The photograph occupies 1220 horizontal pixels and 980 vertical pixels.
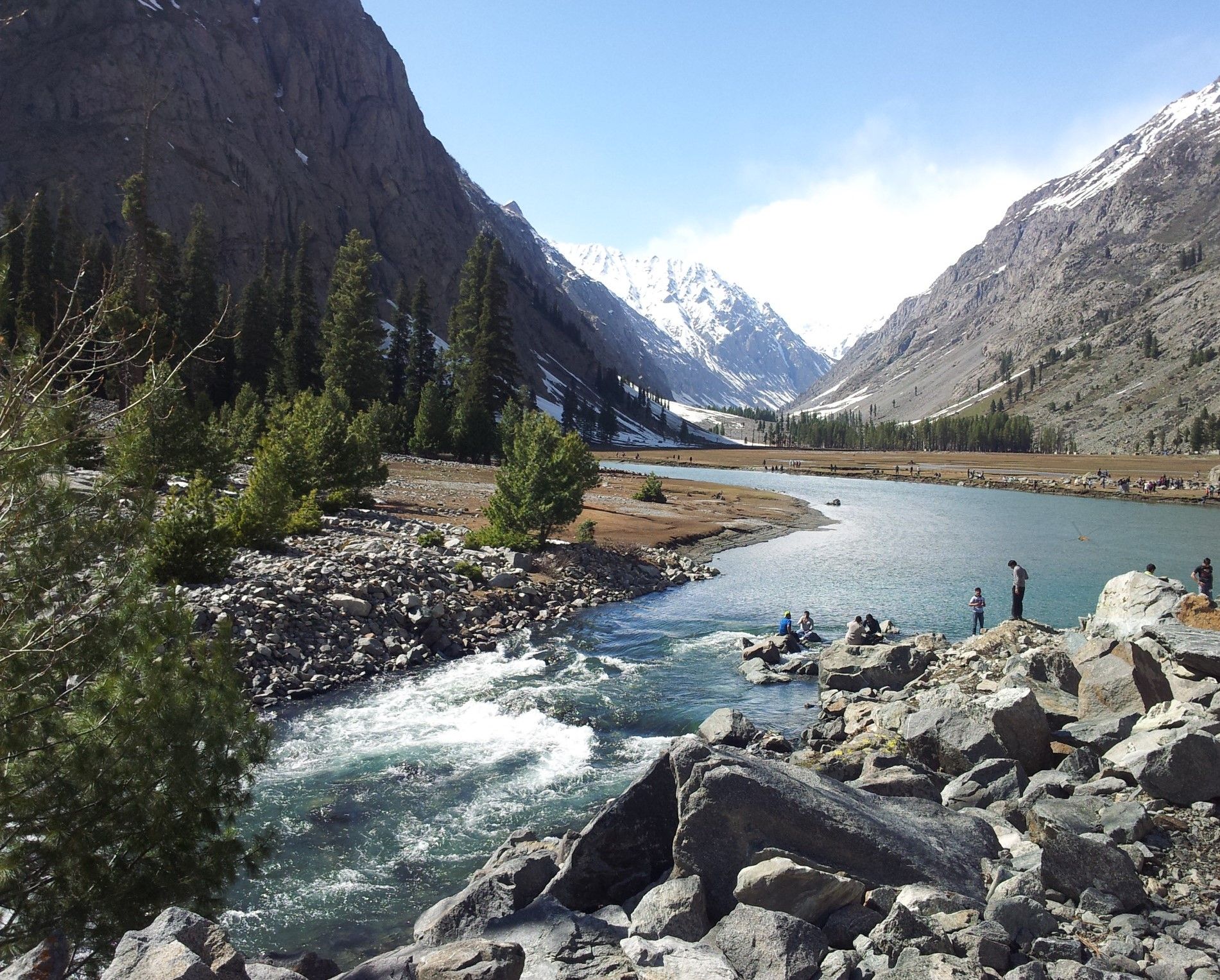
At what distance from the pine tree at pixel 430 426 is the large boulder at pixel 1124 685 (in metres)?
70.8

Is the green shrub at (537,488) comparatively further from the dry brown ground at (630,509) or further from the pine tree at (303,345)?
the pine tree at (303,345)

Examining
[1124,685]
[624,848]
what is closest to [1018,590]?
[1124,685]

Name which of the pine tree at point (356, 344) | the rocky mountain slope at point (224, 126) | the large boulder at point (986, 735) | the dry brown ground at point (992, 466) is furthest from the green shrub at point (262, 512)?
the rocky mountain slope at point (224, 126)

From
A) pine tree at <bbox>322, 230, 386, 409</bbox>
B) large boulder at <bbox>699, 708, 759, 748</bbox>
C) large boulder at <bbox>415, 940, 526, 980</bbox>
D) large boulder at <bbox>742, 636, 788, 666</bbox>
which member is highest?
pine tree at <bbox>322, 230, 386, 409</bbox>

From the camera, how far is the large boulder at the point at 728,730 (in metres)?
16.9

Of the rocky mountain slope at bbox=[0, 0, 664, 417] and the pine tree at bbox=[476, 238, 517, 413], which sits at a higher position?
the rocky mountain slope at bbox=[0, 0, 664, 417]

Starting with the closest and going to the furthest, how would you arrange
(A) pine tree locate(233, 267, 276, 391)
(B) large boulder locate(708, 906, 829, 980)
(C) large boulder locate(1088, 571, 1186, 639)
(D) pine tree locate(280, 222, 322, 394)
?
(B) large boulder locate(708, 906, 829, 980) < (C) large boulder locate(1088, 571, 1186, 639) < (A) pine tree locate(233, 267, 276, 391) < (D) pine tree locate(280, 222, 322, 394)

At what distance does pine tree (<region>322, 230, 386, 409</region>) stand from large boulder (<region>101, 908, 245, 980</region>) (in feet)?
240

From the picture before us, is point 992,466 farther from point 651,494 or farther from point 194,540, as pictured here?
point 194,540

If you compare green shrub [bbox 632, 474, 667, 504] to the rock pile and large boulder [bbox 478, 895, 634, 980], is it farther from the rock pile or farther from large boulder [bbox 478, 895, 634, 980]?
large boulder [bbox 478, 895, 634, 980]

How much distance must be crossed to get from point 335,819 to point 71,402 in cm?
1022

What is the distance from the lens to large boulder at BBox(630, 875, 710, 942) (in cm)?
912

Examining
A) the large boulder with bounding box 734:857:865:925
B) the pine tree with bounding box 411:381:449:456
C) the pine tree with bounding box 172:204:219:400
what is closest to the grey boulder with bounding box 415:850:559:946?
the large boulder with bounding box 734:857:865:925

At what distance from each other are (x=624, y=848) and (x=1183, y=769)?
8.74 meters
